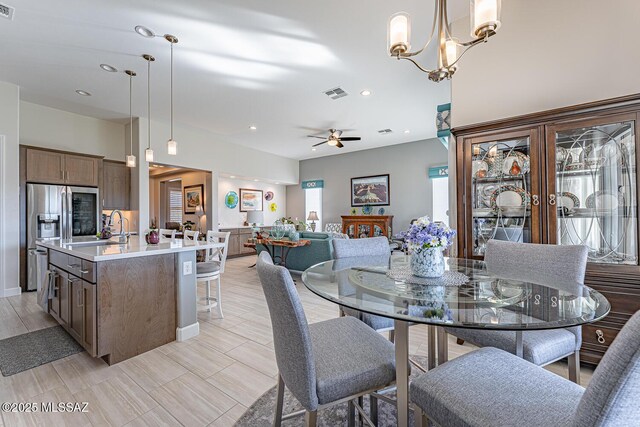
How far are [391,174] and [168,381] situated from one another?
21.4 ft

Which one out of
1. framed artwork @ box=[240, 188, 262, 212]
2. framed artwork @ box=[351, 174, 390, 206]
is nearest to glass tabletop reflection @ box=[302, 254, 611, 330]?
framed artwork @ box=[351, 174, 390, 206]

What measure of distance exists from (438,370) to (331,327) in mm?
565

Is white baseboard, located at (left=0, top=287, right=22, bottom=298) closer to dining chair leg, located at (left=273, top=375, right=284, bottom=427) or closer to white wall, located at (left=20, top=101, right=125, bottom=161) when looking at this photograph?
white wall, located at (left=20, top=101, right=125, bottom=161)

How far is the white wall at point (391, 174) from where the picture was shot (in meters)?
6.72

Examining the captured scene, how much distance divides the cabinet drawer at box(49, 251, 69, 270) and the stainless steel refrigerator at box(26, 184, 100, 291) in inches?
61.5

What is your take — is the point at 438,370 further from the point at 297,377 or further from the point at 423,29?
the point at 423,29

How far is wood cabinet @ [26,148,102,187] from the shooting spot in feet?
13.4

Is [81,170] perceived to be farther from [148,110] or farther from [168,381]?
[168,381]

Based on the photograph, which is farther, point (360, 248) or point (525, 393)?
point (360, 248)

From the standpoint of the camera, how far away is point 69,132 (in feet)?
15.7

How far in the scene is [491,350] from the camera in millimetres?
1172

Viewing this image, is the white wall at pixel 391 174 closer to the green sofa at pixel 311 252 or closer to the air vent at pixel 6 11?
the green sofa at pixel 311 252

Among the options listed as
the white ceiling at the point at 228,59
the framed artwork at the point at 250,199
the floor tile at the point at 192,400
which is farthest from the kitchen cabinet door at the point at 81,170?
the floor tile at the point at 192,400

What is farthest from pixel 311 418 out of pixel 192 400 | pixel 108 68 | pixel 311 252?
pixel 108 68
